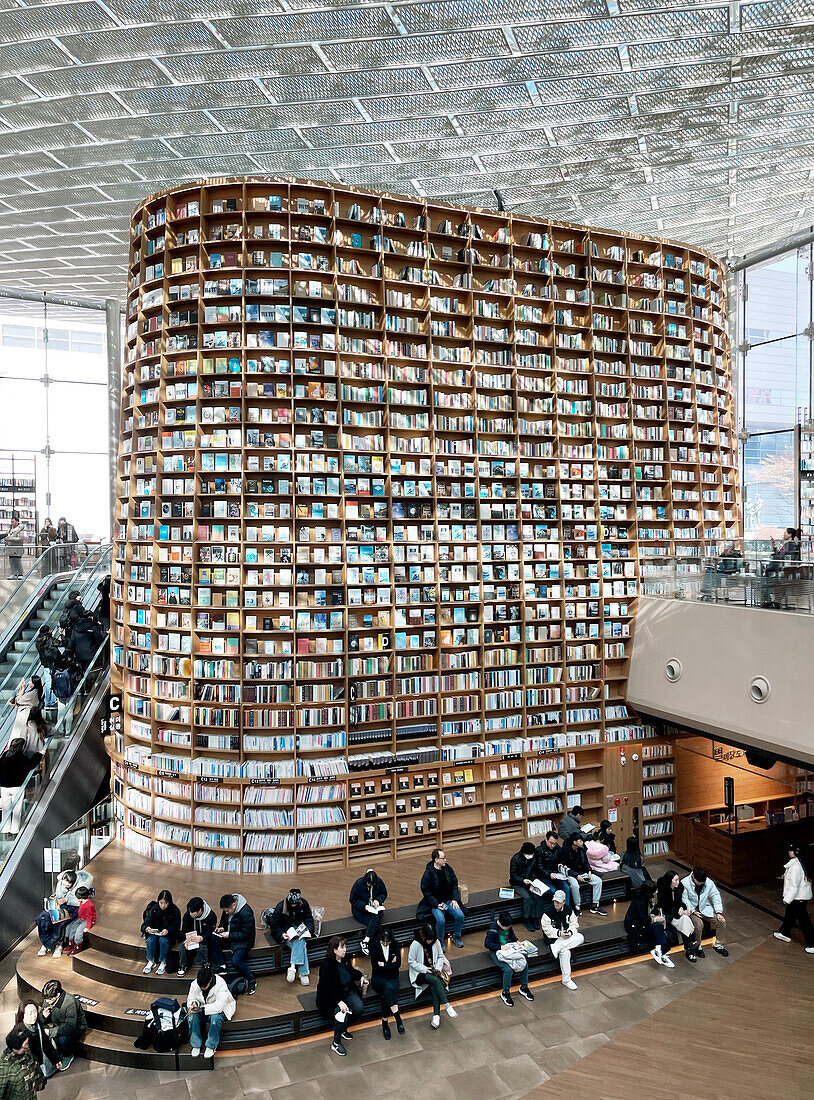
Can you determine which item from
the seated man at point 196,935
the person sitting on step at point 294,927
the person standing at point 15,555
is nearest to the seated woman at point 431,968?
the person sitting on step at point 294,927

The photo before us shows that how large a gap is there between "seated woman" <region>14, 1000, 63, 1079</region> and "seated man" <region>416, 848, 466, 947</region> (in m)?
3.16

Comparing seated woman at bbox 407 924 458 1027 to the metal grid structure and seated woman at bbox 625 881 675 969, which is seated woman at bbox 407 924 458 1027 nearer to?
seated woman at bbox 625 881 675 969

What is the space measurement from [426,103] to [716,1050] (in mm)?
9943

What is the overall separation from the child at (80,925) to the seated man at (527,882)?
13.6 ft

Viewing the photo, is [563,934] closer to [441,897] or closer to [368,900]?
[441,897]

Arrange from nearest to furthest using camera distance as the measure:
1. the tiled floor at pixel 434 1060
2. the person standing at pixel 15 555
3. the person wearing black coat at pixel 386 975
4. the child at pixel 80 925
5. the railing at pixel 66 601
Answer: the tiled floor at pixel 434 1060 < the person wearing black coat at pixel 386 975 < the child at pixel 80 925 < the railing at pixel 66 601 < the person standing at pixel 15 555

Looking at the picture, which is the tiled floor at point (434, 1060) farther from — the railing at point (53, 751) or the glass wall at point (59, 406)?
the glass wall at point (59, 406)

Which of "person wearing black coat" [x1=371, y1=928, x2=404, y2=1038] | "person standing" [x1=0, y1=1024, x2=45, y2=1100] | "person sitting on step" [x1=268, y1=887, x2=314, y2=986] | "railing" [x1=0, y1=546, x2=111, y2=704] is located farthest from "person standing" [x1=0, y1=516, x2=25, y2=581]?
"person wearing black coat" [x1=371, y1=928, x2=404, y2=1038]

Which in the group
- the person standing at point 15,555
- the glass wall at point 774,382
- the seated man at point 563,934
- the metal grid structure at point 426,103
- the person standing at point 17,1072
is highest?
the metal grid structure at point 426,103

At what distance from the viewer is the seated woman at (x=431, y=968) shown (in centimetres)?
566

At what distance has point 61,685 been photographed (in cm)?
821

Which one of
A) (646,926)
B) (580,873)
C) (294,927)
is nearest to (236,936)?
(294,927)

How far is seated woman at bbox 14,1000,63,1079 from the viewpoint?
16.0 feet

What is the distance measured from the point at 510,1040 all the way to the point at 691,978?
216cm
